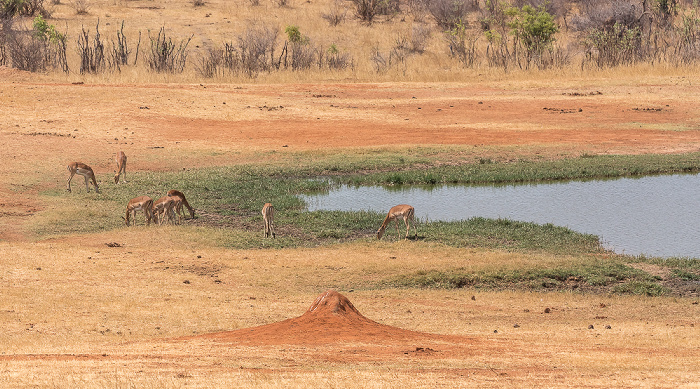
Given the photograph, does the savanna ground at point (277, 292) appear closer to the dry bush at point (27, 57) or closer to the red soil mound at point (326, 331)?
the red soil mound at point (326, 331)

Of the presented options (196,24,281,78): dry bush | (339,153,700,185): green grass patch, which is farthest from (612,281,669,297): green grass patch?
(196,24,281,78): dry bush

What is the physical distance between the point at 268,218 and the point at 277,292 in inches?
135

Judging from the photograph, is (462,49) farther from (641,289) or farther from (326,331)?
(326,331)

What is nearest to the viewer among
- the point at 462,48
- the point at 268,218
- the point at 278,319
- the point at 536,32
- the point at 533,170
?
the point at 278,319

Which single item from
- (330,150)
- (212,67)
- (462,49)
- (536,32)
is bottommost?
(330,150)

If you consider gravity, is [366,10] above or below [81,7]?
above

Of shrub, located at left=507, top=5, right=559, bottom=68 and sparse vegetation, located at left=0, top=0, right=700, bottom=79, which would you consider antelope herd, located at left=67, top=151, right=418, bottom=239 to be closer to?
sparse vegetation, located at left=0, top=0, right=700, bottom=79

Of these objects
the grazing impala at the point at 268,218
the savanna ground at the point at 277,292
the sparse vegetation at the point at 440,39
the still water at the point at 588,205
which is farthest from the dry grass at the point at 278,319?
the sparse vegetation at the point at 440,39

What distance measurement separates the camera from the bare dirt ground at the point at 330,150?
813 centimetres

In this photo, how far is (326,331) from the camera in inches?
388

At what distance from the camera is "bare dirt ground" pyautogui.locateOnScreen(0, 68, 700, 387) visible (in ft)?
26.7

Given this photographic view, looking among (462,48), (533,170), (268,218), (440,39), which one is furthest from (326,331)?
(440,39)

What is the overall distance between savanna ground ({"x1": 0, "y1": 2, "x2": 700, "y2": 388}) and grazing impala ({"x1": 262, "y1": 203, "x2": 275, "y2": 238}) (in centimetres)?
43

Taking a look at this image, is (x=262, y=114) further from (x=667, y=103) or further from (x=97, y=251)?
(x=97, y=251)
